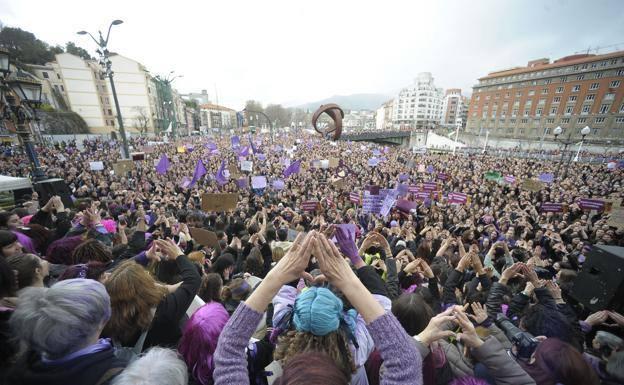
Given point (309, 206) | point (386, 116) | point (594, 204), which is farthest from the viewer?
point (386, 116)

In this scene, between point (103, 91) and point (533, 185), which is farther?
point (103, 91)

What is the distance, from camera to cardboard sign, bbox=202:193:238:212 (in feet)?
23.9

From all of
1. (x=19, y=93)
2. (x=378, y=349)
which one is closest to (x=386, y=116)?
(x=19, y=93)

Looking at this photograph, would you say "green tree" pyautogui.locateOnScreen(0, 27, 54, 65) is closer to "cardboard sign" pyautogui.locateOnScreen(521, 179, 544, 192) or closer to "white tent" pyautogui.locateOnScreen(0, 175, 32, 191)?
"white tent" pyautogui.locateOnScreen(0, 175, 32, 191)

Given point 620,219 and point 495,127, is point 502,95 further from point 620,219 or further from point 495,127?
point 620,219

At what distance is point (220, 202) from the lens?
24.2 ft

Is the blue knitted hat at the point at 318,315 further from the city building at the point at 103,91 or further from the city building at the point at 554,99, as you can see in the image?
the city building at the point at 554,99

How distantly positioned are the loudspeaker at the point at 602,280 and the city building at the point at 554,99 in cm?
6575

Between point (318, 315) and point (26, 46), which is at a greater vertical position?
point (26, 46)

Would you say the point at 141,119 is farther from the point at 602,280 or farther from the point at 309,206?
the point at 602,280

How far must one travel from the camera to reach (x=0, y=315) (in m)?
1.50

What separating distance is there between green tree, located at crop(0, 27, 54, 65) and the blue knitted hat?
208ft

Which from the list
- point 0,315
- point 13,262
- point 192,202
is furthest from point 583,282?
point 192,202

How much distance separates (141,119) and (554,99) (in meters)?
87.6
